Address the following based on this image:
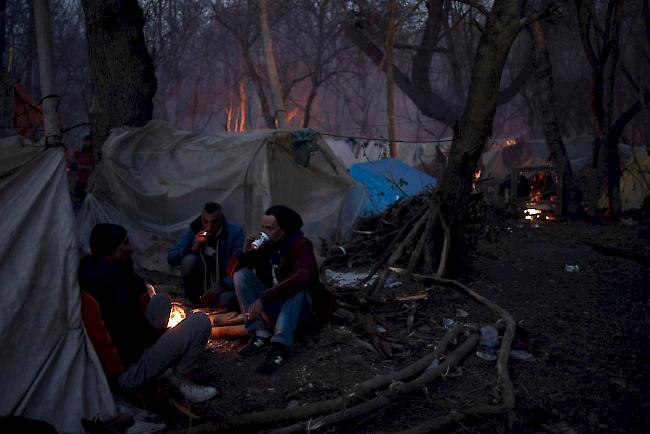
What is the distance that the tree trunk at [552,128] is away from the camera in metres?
11.9

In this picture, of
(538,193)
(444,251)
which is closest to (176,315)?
(444,251)

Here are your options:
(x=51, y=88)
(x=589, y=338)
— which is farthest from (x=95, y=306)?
(x=589, y=338)

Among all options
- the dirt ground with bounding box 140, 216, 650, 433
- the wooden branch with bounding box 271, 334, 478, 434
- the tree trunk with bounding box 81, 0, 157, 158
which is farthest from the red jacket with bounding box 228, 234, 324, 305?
the tree trunk with bounding box 81, 0, 157, 158

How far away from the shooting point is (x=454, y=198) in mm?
6703

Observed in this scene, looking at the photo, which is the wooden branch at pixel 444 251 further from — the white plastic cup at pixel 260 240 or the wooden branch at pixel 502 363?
the white plastic cup at pixel 260 240

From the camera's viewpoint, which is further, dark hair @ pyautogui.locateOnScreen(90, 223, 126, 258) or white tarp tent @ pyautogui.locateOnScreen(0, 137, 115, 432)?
dark hair @ pyautogui.locateOnScreen(90, 223, 126, 258)

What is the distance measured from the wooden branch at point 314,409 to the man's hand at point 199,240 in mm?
2466

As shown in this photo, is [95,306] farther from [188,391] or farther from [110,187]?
[110,187]

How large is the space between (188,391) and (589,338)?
3.37 metres

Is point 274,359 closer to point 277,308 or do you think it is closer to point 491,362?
point 277,308

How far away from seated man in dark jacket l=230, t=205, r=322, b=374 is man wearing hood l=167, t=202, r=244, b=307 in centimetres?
94

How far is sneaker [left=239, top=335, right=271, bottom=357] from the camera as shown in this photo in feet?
14.1

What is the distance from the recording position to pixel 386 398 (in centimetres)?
346

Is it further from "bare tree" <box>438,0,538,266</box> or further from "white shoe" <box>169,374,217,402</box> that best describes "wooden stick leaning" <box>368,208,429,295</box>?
"white shoe" <box>169,374,217,402</box>
